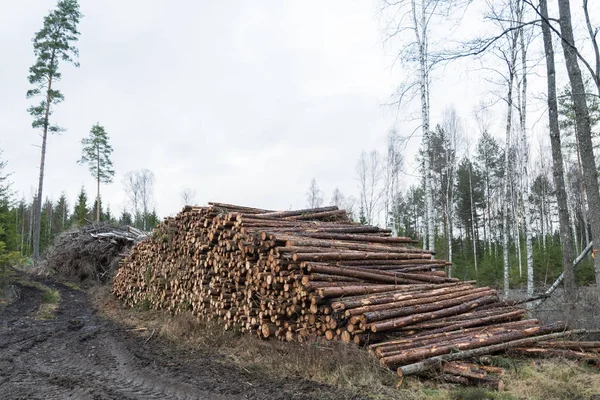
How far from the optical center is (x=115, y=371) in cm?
646

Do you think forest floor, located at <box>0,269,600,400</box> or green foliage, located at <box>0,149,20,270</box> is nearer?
forest floor, located at <box>0,269,600,400</box>

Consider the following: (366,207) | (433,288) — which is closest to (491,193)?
(366,207)

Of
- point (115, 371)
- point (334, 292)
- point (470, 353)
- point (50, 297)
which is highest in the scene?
point (334, 292)

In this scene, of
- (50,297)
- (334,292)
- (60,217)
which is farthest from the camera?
(60,217)

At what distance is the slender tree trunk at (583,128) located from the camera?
24.0ft

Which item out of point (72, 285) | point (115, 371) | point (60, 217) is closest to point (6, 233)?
point (72, 285)

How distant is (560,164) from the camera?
9586 mm

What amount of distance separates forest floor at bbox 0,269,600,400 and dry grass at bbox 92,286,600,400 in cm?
1

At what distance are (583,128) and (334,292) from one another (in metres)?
5.21

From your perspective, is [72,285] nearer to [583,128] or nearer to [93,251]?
[93,251]

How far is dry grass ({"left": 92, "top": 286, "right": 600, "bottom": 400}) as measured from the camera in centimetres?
477

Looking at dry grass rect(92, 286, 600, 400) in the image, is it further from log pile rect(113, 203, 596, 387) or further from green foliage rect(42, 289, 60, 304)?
green foliage rect(42, 289, 60, 304)

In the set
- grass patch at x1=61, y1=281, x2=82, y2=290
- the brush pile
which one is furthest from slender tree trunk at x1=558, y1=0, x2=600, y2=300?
grass patch at x1=61, y1=281, x2=82, y2=290

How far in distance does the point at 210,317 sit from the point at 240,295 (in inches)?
40.5
